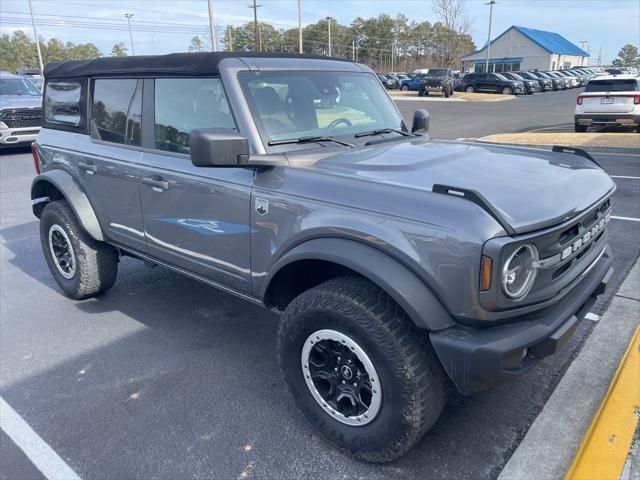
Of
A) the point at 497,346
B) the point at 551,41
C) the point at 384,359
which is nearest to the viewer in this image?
the point at 497,346

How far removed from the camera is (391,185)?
2443 millimetres

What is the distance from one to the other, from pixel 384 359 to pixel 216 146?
132 centimetres

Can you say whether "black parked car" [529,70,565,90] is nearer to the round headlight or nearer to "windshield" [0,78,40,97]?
"windshield" [0,78,40,97]

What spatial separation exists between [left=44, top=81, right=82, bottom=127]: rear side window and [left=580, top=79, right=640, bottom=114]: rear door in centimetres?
1421

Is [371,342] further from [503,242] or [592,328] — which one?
[592,328]

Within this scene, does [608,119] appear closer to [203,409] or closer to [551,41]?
[203,409]

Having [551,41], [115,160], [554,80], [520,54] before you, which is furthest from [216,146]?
[551,41]

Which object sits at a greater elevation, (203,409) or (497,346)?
(497,346)

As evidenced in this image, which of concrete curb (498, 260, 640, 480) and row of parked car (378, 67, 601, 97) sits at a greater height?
row of parked car (378, 67, 601, 97)

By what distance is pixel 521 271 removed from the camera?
7.27 feet

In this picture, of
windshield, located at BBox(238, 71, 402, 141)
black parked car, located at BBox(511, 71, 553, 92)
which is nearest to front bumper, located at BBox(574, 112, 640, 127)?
windshield, located at BBox(238, 71, 402, 141)

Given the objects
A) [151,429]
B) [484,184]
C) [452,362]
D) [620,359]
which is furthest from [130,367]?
[620,359]

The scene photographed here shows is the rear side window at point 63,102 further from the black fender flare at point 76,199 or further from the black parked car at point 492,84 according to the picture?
the black parked car at point 492,84

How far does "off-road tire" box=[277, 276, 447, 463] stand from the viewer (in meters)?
2.31
